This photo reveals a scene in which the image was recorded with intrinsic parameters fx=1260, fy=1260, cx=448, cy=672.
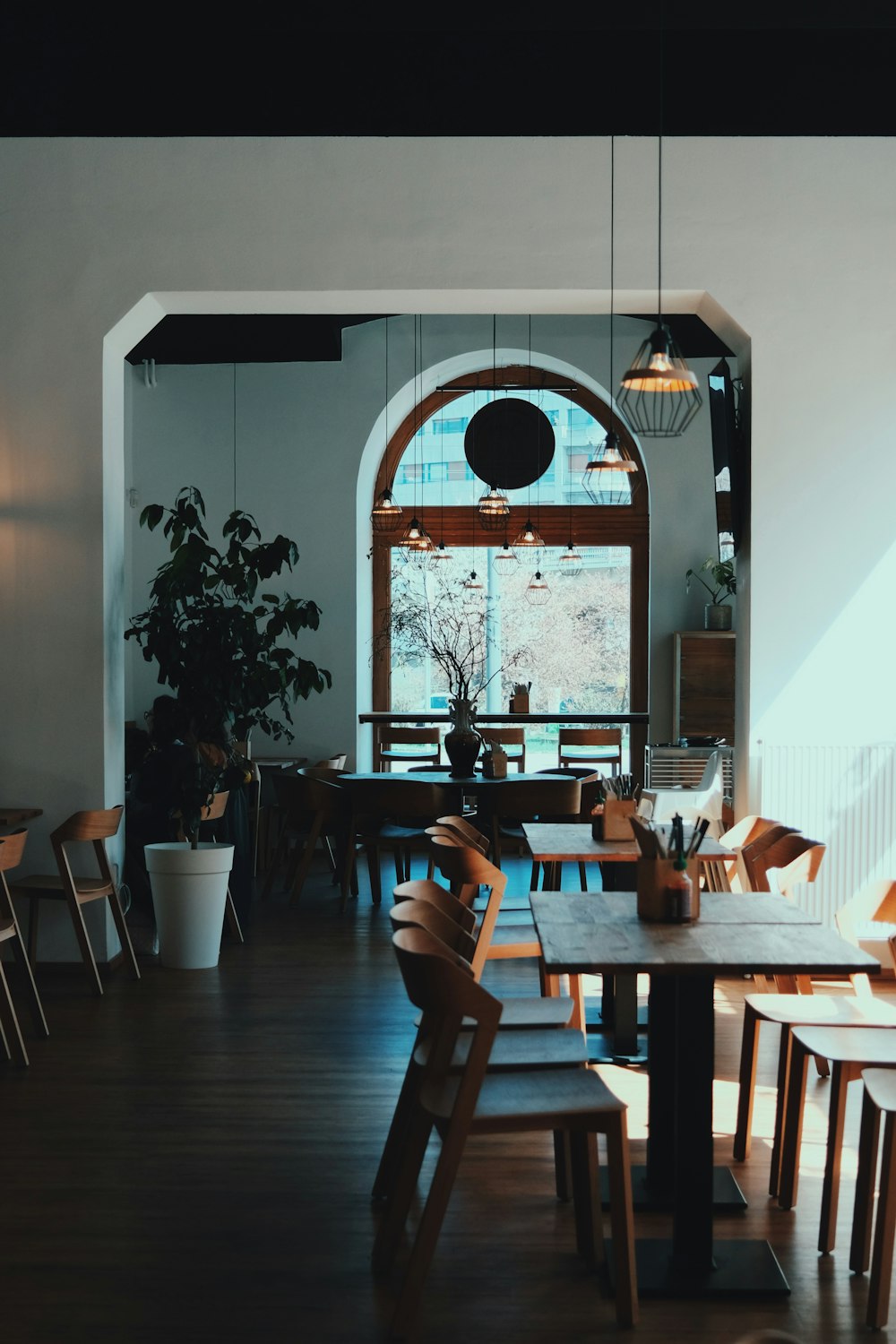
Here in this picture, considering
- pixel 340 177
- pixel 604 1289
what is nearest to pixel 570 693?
pixel 340 177

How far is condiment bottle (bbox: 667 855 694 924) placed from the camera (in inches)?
142

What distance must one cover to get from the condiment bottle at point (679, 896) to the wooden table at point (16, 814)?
3.82m

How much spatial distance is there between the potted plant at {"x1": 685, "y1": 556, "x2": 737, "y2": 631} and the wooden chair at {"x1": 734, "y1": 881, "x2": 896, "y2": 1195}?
6.76 metres

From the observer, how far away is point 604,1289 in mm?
3141

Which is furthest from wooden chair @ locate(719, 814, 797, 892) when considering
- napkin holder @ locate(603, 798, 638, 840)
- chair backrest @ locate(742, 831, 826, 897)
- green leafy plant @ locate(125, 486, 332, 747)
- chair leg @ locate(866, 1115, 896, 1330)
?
green leafy plant @ locate(125, 486, 332, 747)

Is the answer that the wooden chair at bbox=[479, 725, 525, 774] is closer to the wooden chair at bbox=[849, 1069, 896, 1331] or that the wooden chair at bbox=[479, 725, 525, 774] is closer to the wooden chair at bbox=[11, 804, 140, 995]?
the wooden chair at bbox=[11, 804, 140, 995]

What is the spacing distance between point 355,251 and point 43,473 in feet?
6.67

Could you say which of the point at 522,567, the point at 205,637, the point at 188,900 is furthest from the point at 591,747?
the point at 188,900

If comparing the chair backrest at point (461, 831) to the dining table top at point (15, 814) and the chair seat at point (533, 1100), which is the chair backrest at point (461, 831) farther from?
the dining table top at point (15, 814)

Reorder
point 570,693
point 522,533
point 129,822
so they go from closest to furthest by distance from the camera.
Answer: point 129,822
point 522,533
point 570,693

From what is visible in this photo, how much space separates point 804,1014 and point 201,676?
4.12 m
